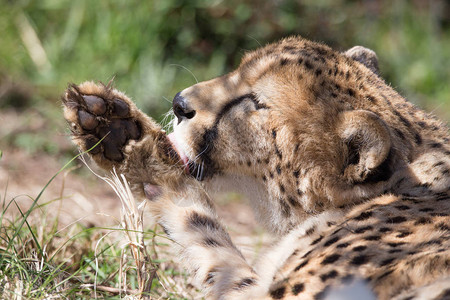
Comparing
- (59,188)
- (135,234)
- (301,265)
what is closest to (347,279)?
(301,265)

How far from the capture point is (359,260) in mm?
1960

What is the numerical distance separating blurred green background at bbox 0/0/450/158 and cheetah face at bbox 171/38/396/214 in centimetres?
198

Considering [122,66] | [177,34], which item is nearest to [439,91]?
[177,34]

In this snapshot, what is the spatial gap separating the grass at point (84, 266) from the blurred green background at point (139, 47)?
1.76m

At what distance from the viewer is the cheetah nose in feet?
8.10

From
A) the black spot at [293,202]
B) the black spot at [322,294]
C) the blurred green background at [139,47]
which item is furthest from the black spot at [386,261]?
the blurred green background at [139,47]

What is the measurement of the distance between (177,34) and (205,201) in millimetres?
2871

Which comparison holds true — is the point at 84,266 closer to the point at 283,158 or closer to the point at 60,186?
the point at 283,158

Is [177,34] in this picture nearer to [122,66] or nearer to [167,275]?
[122,66]

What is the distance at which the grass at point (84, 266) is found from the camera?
2201mm

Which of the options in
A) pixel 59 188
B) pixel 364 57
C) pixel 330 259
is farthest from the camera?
pixel 59 188

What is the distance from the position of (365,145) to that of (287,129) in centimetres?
32

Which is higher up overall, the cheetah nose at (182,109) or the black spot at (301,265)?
the cheetah nose at (182,109)

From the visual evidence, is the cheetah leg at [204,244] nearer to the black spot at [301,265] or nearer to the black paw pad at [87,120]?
the black spot at [301,265]
